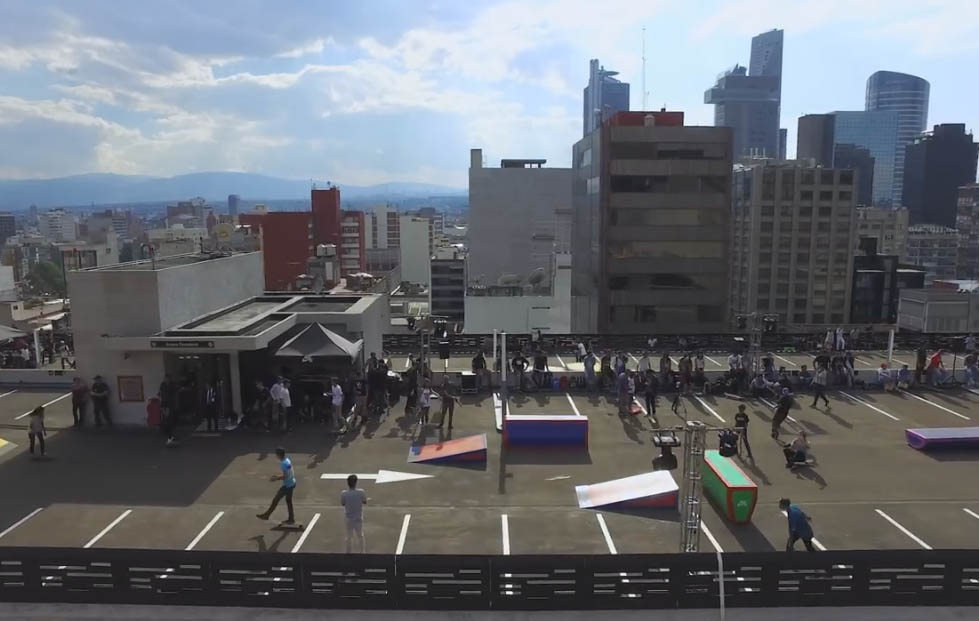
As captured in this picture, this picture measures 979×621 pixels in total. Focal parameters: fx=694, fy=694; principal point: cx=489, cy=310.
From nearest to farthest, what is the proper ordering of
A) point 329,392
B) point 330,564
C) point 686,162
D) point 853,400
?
point 330,564, point 329,392, point 853,400, point 686,162

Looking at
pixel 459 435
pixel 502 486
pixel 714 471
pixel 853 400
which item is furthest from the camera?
pixel 853 400

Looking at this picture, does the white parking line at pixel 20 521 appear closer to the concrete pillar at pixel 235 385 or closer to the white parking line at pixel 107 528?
the white parking line at pixel 107 528

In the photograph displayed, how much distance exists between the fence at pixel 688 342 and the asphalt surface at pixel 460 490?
27.6 ft

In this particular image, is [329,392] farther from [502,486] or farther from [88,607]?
[88,607]

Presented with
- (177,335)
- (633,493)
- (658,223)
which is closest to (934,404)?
(633,493)

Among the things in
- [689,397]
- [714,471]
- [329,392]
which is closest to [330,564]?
[714,471]

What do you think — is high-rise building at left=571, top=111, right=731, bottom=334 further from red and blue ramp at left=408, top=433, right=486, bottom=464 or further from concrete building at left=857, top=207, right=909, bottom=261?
concrete building at left=857, top=207, right=909, bottom=261

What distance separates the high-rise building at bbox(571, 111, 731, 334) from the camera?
50.8 meters

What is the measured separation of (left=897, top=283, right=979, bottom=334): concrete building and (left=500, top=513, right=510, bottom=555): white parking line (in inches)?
2197

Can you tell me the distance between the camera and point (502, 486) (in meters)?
15.3


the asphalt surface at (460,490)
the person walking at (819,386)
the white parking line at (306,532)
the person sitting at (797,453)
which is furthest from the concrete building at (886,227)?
the white parking line at (306,532)

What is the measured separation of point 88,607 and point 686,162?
1890 inches

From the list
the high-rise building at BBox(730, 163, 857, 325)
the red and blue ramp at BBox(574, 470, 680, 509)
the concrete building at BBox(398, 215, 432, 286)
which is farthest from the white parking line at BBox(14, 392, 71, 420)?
the concrete building at BBox(398, 215, 432, 286)

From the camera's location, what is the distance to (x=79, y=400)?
18.9 meters
